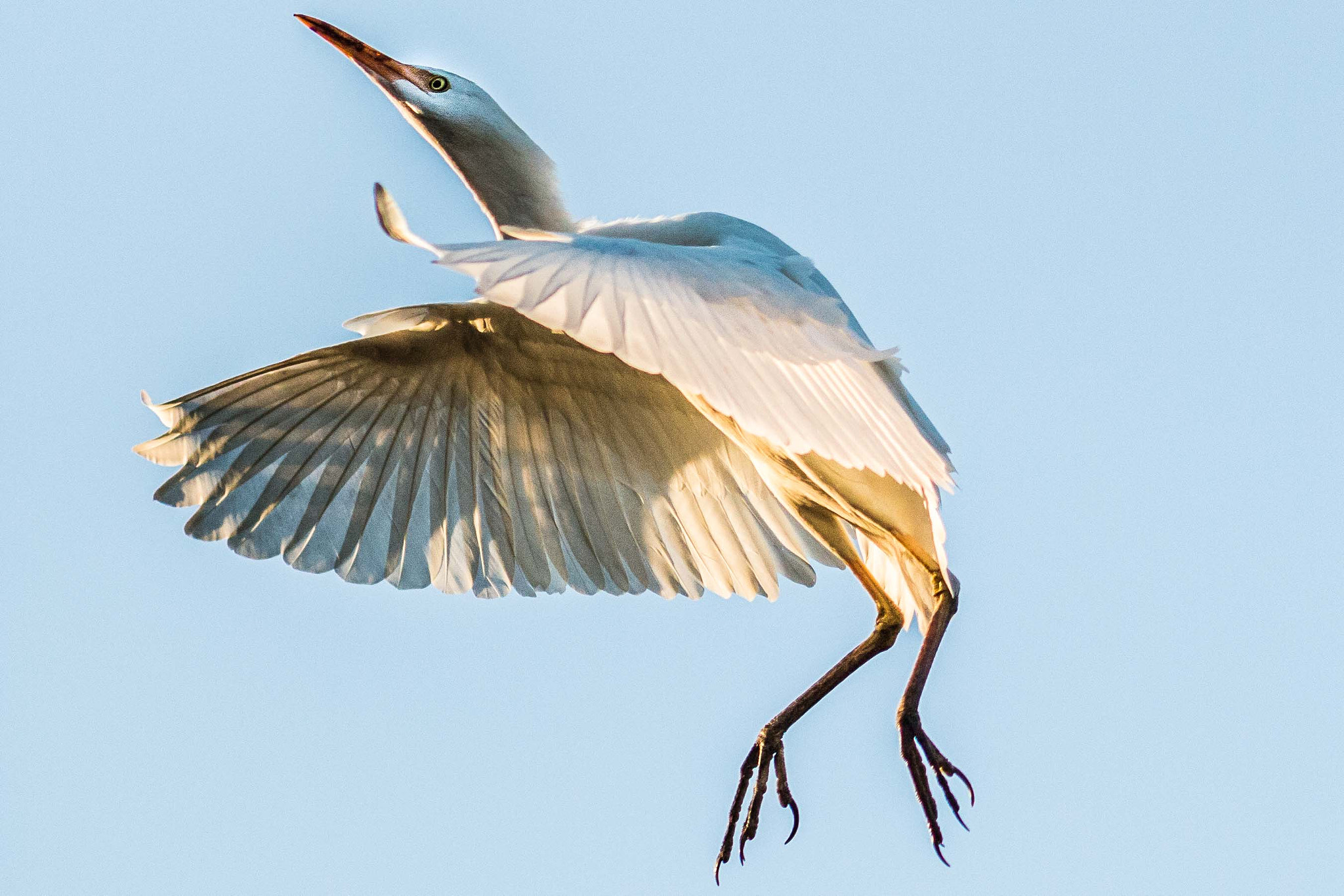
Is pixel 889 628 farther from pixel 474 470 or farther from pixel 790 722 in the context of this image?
pixel 474 470

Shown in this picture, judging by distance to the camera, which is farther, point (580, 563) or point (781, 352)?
point (580, 563)

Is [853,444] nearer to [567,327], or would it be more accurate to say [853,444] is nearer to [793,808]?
[567,327]

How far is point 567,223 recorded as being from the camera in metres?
5.57

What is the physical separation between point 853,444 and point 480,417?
6.60 ft

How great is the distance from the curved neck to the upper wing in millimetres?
621

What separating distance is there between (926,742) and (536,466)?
1.72m

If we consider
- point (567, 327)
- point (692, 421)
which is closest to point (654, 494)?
point (692, 421)

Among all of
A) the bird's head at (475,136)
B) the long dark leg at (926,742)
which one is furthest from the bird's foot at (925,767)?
the bird's head at (475,136)

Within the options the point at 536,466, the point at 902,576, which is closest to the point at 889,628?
the point at 902,576

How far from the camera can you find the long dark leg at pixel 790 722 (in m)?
4.87

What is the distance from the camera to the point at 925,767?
4.89 meters

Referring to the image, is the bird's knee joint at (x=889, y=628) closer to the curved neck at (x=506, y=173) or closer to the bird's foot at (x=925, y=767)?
the bird's foot at (x=925, y=767)

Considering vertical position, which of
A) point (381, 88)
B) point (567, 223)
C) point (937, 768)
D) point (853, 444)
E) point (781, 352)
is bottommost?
point (937, 768)

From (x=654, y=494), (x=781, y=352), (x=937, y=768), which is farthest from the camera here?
(x=654, y=494)
